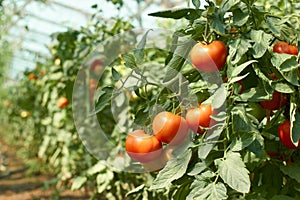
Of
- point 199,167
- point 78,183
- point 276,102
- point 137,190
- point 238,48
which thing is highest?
point 238,48

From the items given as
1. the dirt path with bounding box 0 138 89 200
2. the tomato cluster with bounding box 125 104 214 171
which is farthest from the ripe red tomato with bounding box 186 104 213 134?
the dirt path with bounding box 0 138 89 200

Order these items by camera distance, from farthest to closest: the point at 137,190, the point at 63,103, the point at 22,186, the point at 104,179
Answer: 1. the point at 22,186
2. the point at 63,103
3. the point at 104,179
4. the point at 137,190

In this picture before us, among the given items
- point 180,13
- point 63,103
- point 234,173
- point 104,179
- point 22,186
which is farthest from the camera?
point 22,186

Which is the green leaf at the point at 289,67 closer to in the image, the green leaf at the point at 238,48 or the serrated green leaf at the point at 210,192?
the green leaf at the point at 238,48

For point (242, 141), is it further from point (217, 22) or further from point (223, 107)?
point (217, 22)

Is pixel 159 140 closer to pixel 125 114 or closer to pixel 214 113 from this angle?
pixel 214 113

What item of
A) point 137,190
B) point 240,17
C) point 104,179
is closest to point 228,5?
point 240,17

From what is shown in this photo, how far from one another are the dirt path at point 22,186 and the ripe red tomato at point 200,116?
2111 mm

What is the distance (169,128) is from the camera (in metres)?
0.83

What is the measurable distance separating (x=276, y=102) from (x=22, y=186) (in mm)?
3443

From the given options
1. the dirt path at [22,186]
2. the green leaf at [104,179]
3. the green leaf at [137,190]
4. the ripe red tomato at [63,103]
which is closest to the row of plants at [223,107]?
the green leaf at [137,190]

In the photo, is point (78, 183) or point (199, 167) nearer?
point (199, 167)

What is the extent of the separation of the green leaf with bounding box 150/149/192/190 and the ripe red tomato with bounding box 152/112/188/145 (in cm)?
4

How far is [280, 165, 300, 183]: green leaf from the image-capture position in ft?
2.92
